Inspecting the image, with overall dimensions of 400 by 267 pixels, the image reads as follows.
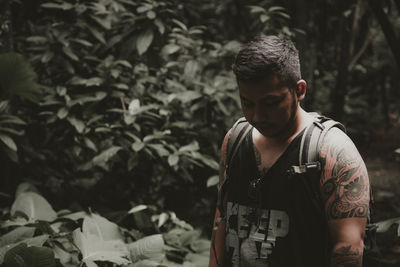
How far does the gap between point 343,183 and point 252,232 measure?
0.37m

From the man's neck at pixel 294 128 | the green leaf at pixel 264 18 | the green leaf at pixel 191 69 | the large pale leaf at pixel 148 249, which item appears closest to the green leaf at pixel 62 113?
the green leaf at pixel 191 69

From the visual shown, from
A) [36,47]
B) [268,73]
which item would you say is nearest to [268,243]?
[268,73]

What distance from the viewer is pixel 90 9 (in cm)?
339

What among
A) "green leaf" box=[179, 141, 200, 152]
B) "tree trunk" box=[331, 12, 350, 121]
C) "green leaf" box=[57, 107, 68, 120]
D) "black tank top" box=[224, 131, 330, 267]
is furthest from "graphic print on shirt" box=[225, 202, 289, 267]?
"tree trunk" box=[331, 12, 350, 121]

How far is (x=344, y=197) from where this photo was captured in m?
1.28

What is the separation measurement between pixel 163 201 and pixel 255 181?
2156 millimetres

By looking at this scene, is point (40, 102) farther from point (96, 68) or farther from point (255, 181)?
point (255, 181)

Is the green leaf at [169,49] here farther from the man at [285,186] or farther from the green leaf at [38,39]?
the man at [285,186]

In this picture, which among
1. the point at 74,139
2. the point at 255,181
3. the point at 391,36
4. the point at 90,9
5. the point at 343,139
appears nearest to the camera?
the point at 343,139

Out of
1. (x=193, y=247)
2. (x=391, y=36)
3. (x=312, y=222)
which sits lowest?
(x=193, y=247)

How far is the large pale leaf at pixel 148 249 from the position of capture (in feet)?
8.10

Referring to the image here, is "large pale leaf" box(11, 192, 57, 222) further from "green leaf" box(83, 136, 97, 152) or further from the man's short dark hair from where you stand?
the man's short dark hair

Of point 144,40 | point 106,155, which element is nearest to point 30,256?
point 106,155

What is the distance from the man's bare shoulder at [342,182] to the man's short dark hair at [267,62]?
0.27 meters
